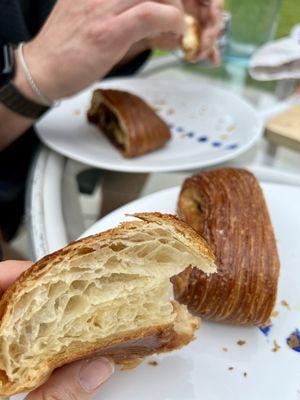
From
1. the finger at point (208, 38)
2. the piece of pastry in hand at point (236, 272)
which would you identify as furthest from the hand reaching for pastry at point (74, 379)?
the finger at point (208, 38)

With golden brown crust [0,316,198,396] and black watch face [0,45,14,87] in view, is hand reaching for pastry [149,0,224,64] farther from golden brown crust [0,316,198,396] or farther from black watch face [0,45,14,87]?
golden brown crust [0,316,198,396]

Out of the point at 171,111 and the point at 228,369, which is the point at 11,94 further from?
the point at 228,369

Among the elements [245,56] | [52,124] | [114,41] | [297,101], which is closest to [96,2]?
[114,41]

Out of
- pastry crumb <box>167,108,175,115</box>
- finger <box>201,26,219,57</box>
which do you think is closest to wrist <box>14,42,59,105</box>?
pastry crumb <box>167,108,175,115</box>

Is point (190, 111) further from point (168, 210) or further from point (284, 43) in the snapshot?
point (168, 210)

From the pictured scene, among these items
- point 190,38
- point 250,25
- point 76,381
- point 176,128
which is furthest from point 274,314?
point 250,25

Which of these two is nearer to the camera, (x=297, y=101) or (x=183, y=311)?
(x=183, y=311)
